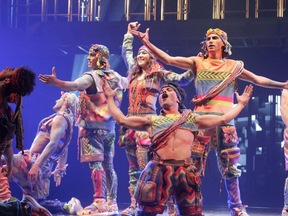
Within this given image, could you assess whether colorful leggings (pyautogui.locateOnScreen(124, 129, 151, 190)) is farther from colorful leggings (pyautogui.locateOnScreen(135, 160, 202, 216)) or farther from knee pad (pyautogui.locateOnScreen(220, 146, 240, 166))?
colorful leggings (pyautogui.locateOnScreen(135, 160, 202, 216))

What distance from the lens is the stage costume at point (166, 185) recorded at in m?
4.23

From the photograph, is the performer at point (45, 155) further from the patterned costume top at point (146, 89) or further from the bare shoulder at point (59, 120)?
the patterned costume top at point (146, 89)

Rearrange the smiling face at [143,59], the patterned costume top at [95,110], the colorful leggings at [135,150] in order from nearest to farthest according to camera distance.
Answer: the colorful leggings at [135,150] → the smiling face at [143,59] → the patterned costume top at [95,110]

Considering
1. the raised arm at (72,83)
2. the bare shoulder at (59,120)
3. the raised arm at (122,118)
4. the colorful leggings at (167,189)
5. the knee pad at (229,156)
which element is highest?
the raised arm at (72,83)

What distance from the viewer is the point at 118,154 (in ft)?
32.0

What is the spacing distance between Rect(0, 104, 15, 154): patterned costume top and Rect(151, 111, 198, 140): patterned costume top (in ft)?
3.84

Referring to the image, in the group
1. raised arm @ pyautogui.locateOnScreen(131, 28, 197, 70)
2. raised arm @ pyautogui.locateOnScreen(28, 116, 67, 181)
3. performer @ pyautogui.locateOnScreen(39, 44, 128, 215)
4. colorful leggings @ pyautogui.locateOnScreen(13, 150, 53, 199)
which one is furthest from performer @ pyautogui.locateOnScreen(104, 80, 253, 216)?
colorful leggings @ pyautogui.locateOnScreen(13, 150, 53, 199)

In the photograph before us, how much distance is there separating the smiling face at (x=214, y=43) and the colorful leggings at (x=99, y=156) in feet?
5.80

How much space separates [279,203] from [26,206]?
618cm

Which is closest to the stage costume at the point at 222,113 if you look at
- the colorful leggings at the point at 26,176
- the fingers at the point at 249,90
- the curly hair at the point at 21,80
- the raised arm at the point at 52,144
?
the fingers at the point at 249,90

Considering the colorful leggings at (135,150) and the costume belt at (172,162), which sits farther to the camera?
the colorful leggings at (135,150)

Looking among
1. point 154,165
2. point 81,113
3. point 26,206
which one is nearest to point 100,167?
point 81,113

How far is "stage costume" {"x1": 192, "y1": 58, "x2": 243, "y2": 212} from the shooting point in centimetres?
521

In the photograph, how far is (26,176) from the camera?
6.53 metres
